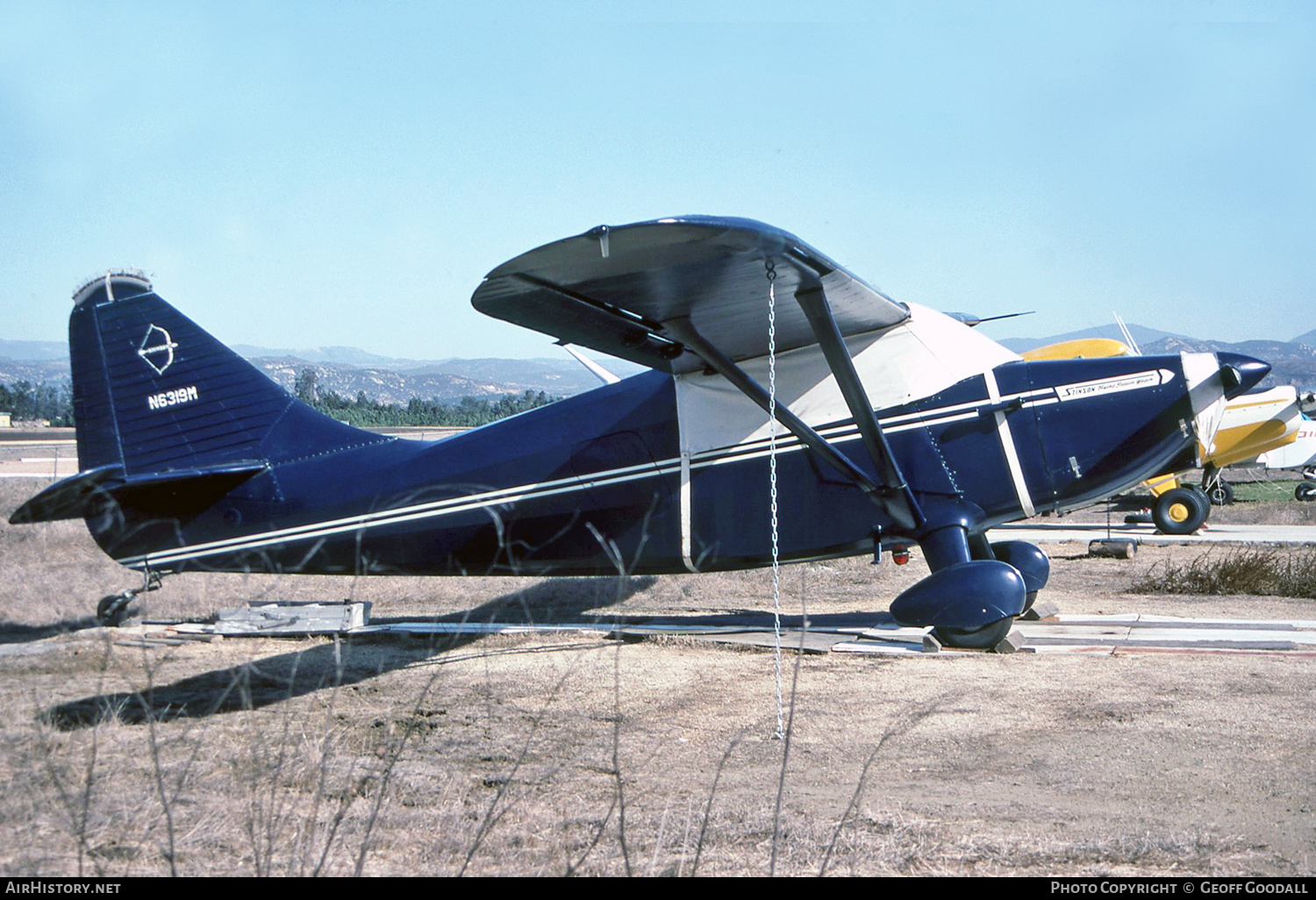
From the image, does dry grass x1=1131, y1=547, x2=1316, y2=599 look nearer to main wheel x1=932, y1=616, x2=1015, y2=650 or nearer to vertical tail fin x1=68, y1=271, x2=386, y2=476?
main wheel x1=932, y1=616, x2=1015, y2=650

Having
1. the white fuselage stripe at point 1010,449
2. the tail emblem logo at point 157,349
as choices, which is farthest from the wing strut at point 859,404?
the tail emblem logo at point 157,349

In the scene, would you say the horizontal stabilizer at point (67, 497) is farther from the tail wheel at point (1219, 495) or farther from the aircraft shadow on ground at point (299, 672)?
the tail wheel at point (1219, 495)

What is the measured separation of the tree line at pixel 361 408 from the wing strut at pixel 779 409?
38.9 meters

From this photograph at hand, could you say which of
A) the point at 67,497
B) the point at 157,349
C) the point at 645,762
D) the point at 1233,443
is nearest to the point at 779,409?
the point at 645,762

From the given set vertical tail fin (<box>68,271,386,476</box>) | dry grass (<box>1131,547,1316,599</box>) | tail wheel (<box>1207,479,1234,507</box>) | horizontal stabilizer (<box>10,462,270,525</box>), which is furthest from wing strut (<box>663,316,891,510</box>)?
tail wheel (<box>1207,479,1234,507</box>)

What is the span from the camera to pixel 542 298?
622 cm

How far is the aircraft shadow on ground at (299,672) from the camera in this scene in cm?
543

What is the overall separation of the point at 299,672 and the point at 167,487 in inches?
107

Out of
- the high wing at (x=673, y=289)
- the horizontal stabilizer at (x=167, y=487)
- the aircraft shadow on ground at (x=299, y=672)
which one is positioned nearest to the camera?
the high wing at (x=673, y=289)

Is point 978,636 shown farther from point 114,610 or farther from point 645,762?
point 114,610

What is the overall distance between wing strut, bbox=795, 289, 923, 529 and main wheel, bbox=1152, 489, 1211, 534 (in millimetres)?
13418

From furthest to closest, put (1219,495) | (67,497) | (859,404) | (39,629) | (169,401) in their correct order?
(1219,495)
(39,629)
(169,401)
(67,497)
(859,404)

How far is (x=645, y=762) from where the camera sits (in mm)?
4594

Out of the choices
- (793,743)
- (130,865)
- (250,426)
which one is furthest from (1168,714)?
(250,426)
